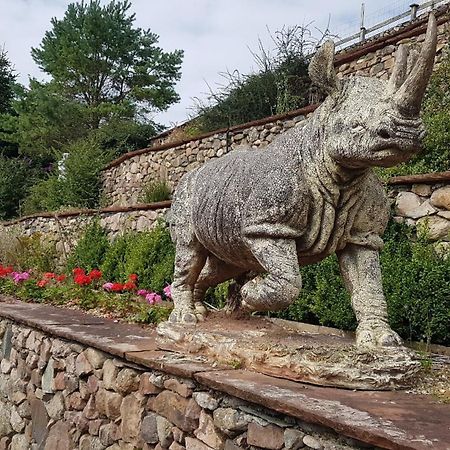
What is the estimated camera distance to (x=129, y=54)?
19.5 meters

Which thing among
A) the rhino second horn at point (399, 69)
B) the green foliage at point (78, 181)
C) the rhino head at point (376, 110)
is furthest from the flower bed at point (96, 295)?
the green foliage at point (78, 181)

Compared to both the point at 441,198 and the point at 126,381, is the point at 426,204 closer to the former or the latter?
the point at 441,198

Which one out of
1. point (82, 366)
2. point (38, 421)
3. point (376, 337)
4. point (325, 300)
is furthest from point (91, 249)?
point (376, 337)

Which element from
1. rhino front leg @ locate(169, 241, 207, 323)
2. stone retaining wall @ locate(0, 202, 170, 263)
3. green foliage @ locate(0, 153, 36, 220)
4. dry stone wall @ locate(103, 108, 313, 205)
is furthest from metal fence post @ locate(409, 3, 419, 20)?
green foliage @ locate(0, 153, 36, 220)

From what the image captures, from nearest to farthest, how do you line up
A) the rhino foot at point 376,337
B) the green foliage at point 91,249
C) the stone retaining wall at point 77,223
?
the rhino foot at point 376,337, the stone retaining wall at point 77,223, the green foliage at point 91,249

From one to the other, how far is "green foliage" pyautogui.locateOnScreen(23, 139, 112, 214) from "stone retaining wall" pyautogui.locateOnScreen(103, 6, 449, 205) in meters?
0.32

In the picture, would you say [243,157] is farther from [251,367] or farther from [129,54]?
[129,54]

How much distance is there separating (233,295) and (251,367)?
3.26 feet

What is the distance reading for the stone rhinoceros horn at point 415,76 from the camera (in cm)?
208

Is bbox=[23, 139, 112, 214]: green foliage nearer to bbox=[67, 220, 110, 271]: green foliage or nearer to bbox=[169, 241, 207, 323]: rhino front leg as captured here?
bbox=[67, 220, 110, 271]: green foliage

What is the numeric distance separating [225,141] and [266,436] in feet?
28.3

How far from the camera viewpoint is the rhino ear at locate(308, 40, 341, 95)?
2.46m

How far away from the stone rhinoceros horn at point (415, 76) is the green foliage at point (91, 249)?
693cm

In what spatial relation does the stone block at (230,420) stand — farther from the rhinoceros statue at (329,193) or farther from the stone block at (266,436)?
the rhinoceros statue at (329,193)
